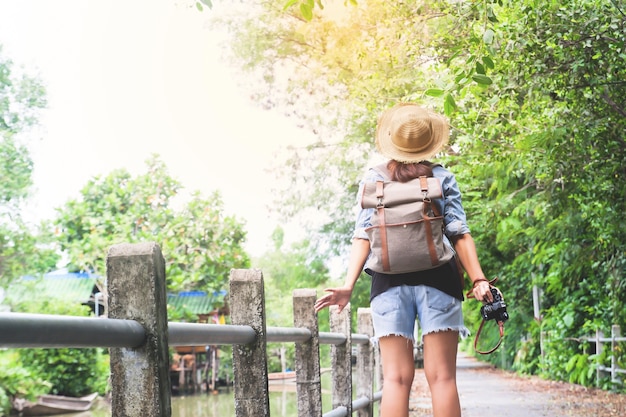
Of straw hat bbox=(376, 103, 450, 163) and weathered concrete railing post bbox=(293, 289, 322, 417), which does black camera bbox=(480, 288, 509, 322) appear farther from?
weathered concrete railing post bbox=(293, 289, 322, 417)

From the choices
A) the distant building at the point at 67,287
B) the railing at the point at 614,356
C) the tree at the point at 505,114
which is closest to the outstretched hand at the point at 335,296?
the tree at the point at 505,114

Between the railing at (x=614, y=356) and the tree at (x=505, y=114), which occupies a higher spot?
the tree at (x=505, y=114)

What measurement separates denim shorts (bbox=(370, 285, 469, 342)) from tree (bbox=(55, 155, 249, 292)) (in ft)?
77.0

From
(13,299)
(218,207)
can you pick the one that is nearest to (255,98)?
(218,207)

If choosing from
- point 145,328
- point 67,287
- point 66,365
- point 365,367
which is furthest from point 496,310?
point 67,287

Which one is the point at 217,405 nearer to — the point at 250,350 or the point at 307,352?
the point at 307,352

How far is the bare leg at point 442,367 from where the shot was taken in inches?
131

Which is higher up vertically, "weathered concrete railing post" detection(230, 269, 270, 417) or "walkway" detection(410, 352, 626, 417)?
"weathered concrete railing post" detection(230, 269, 270, 417)

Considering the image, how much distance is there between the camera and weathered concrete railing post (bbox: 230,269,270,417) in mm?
3059

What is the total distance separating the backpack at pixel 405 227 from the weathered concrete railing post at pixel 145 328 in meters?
1.51

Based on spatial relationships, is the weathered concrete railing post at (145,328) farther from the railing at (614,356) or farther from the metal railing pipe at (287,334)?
the railing at (614,356)

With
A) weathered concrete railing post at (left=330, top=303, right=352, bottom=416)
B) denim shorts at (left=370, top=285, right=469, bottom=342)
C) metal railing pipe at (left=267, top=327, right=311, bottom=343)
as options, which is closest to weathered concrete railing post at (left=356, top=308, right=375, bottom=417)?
weathered concrete railing post at (left=330, top=303, right=352, bottom=416)

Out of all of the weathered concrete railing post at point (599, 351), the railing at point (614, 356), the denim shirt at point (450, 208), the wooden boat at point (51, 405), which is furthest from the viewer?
the wooden boat at point (51, 405)

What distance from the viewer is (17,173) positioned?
95.1 feet
